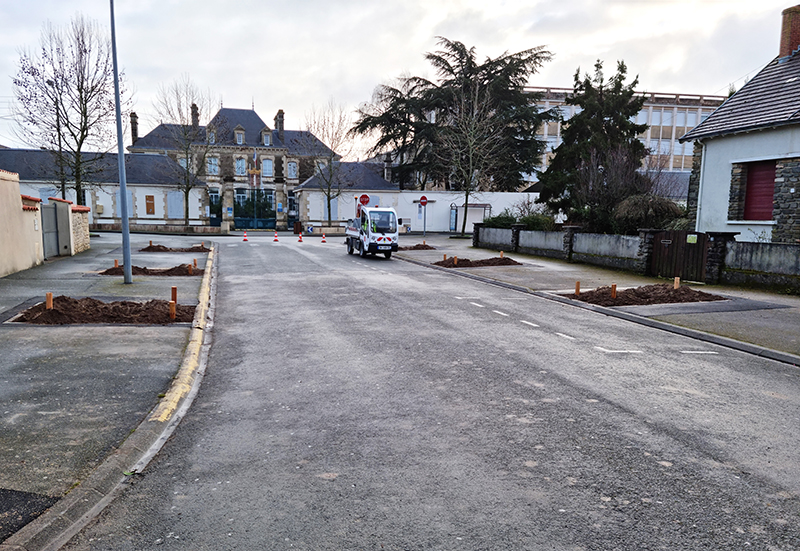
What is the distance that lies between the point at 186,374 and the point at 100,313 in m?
4.35

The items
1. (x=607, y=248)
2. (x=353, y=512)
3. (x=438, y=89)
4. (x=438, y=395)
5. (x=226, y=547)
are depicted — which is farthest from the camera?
(x=438, y=89)

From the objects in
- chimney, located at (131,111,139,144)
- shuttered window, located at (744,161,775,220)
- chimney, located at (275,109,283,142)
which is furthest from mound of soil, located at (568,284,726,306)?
chimney, located at (131,111,139,144)

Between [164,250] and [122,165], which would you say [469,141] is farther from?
[122,165]

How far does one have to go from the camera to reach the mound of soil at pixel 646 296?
13.1 meters

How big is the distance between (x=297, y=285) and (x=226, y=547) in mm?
12527

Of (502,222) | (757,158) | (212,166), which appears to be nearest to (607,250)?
(757,158)

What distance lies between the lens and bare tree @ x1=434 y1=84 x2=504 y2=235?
39.2m

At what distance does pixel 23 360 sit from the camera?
24.1 ft

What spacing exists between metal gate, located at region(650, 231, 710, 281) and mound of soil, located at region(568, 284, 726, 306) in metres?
2.79

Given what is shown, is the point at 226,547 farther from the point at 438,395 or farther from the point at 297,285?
the point at 297,285

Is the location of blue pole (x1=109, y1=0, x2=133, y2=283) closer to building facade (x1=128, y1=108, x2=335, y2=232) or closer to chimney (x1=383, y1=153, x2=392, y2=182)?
chimney (x1=383, y1=153, x2=392, y2=182)

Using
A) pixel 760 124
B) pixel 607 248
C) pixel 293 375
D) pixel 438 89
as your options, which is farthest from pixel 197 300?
pixel 438 89

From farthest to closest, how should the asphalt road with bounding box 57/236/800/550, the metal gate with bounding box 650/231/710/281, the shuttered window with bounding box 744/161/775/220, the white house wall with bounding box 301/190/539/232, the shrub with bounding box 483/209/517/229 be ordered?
the white house wall with bounding box 301/190/539/232 → the shrub with bounding box 483/209/517/229 → the shuttered window with bounding box 744/161/775/220 → the metal gate with bounding box 650/231/710/281 → the asphalt road with bounding box 57/236/800/550

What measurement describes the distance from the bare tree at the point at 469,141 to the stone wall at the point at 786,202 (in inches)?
764
